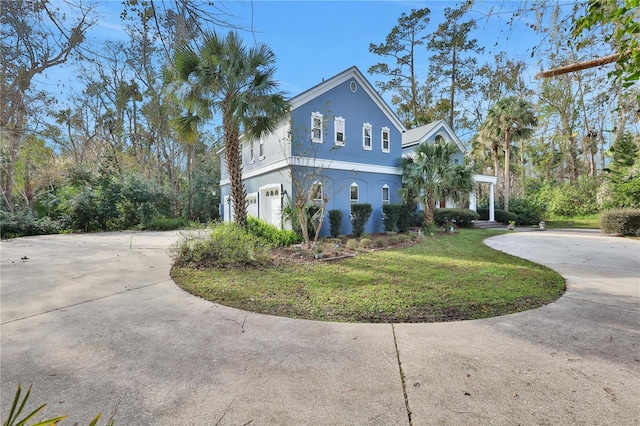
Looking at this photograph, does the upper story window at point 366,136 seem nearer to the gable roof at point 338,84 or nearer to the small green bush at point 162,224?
the gable roof at point 338,84

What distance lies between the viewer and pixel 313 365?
2766mm

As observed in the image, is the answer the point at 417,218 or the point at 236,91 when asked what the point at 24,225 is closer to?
the point at 236,91

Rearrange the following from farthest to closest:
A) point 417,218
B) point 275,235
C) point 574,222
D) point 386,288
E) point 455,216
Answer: point 574,222, point 455,216, point 417,218, point 275,235, point 386,288

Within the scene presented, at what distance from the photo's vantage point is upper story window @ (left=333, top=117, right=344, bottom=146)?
13.6 metres

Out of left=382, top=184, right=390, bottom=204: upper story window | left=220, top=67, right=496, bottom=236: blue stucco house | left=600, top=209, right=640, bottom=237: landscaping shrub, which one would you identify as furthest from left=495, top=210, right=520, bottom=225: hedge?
left=382, top=184, right=390, bottom=204: upper story window

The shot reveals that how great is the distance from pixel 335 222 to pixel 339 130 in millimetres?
4556

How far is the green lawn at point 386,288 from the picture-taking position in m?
4.16

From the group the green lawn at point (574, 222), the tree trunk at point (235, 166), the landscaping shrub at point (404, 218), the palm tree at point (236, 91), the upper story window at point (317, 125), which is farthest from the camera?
the green lawn at point (574, 222)

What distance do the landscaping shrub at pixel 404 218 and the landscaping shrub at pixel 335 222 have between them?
368 cm

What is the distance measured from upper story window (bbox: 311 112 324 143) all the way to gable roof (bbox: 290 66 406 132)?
0.76 m

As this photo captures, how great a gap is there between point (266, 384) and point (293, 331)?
1052mm

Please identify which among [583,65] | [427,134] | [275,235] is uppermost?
[427,134]

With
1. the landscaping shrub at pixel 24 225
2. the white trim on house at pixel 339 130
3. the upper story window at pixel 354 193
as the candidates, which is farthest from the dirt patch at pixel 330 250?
the landscaping shrub at pixel 24 225

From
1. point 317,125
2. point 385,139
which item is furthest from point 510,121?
point 317,125
